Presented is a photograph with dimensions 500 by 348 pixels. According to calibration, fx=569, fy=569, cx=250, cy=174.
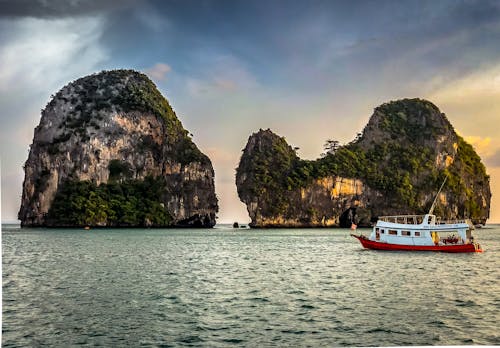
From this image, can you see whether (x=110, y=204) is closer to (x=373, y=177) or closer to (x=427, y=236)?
(x=373, y=177)

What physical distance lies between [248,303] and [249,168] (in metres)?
52.4

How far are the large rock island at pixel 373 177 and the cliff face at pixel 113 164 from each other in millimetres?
7066

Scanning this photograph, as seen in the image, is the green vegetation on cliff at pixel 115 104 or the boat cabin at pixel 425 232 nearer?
the boat cabin at pixel 425 232

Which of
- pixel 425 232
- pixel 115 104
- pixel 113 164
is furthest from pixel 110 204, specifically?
pixel 425 232

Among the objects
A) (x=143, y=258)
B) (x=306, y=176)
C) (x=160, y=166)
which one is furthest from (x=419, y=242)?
(x=160, y=166)

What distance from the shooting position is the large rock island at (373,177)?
6253 cm

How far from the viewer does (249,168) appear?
205 ft

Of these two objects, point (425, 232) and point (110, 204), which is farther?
point (110, 204)

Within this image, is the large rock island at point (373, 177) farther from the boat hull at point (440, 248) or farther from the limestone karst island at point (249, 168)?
the boat hull at point (440, 248)

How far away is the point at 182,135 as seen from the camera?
6988 centimetres

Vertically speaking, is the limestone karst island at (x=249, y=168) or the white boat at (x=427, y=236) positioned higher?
the limestone karst island at (x=249, y=168)

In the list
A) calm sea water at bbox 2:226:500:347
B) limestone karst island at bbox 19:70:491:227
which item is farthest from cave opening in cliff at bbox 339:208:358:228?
calm sea water at bbox 2:226:500:347

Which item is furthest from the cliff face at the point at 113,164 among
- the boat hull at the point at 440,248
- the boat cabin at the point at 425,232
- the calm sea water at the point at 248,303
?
the calm sea water at the point at 248,303

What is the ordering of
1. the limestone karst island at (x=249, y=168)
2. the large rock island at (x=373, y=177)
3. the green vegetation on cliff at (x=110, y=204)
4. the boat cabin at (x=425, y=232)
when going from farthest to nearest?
the large rock island at (x=373, y=177) < the limestone karst island at (x=249, y=168) < the green vegetation on cliff at (x=110, y=204) < the boat cabin at (x=425, y=232)
